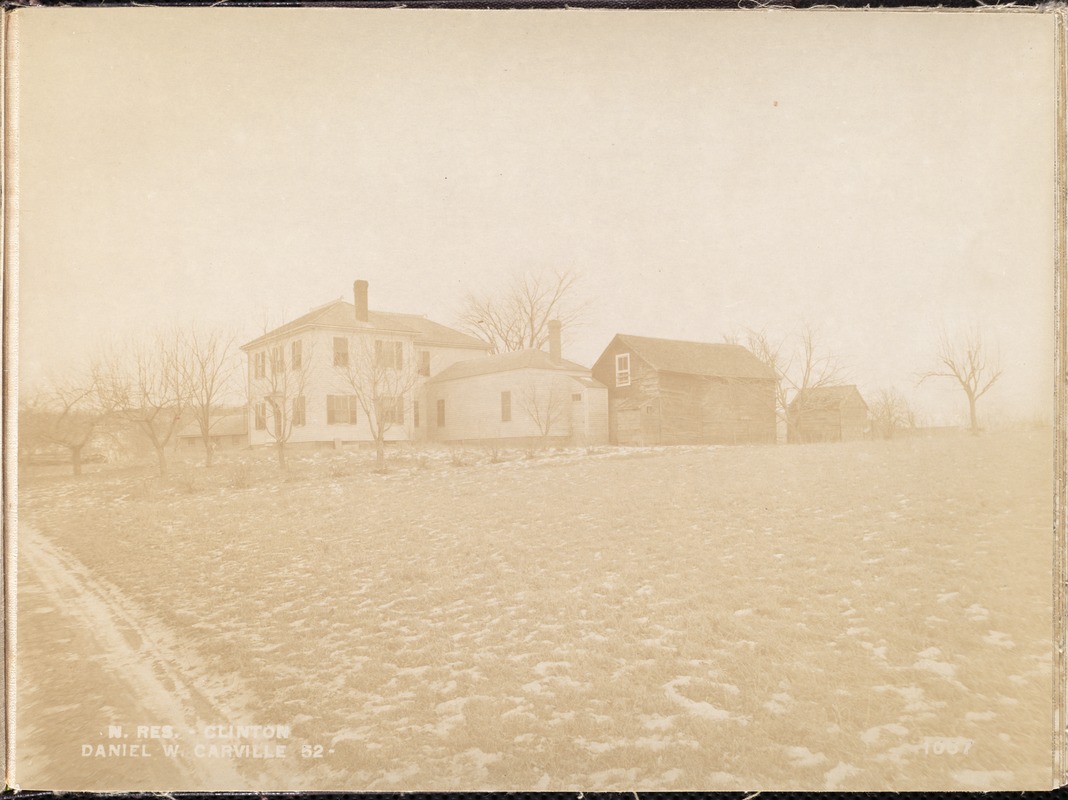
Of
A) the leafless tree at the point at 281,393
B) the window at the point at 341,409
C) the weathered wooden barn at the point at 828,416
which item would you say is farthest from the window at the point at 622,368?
the leafless tree at the point at 281,393

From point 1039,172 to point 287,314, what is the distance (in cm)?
360

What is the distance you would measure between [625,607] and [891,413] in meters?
1.58

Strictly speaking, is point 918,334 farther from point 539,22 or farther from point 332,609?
point 332,609

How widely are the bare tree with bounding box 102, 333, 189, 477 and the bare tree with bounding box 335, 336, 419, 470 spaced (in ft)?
2.48

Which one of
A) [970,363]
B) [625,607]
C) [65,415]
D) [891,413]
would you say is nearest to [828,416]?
[891,413]

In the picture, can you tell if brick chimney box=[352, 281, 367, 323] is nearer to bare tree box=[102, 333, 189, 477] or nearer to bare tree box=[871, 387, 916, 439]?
bare tree box=[102, 333, 189, 477]

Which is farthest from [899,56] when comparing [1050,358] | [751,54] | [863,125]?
[1050,358]

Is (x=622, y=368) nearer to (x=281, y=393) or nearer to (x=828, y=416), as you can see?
(x=828, y=416)

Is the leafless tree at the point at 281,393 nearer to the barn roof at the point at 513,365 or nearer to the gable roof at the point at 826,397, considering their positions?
the barn roof at the point at 513,365

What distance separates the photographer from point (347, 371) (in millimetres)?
3248

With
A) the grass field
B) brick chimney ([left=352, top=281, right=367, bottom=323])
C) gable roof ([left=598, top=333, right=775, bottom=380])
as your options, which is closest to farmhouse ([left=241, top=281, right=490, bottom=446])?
brick chimney ([left=352, top=281, right=367, bottom=323])

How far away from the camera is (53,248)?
288cm

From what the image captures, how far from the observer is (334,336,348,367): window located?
3.10 meters

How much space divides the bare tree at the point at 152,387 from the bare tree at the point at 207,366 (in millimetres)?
33
